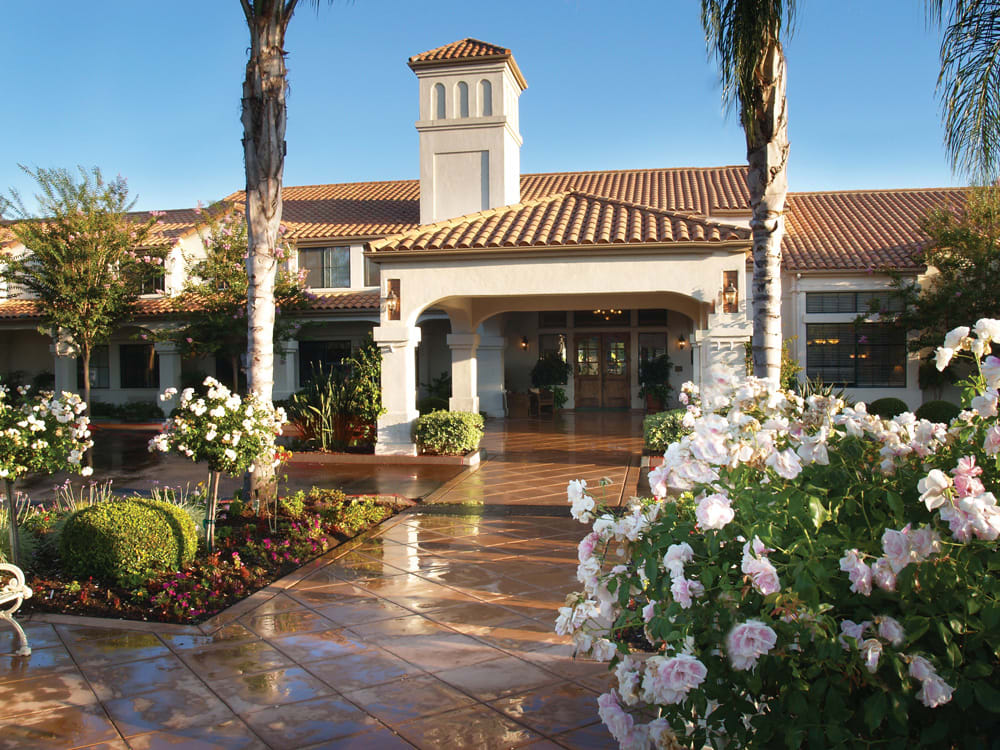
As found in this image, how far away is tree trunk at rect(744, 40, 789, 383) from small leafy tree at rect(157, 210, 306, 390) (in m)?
15.1

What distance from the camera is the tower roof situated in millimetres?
20766

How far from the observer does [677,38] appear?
25.1 ft

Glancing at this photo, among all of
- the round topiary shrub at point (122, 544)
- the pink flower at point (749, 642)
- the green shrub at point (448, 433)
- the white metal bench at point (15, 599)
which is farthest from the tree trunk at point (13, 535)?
the green shrub at point (448, 433)

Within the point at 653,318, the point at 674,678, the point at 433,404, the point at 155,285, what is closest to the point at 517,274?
the point at 433,404

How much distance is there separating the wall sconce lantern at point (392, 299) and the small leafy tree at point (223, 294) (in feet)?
22.5

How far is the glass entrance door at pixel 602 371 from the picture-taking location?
25.4 metres

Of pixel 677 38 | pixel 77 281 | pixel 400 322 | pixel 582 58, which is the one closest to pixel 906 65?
pixel 677 38

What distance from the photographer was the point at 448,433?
45.0 ft

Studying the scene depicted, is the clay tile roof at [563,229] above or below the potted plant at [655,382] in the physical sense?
above

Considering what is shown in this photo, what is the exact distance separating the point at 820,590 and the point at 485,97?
2058cm

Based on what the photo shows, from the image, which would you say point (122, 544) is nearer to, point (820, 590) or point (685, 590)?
point (685, 590)

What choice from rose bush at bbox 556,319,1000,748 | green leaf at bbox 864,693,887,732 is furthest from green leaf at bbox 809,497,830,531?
green leaf at bbox 864,693,887,732

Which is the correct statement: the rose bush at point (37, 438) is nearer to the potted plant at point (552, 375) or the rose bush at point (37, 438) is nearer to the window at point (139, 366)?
the potted plant at point (552, 375)

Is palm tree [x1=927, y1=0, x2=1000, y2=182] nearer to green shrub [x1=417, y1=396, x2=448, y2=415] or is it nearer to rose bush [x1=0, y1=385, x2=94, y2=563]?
rose bush [x1=0, y1=385, x2=94, y2=563]
